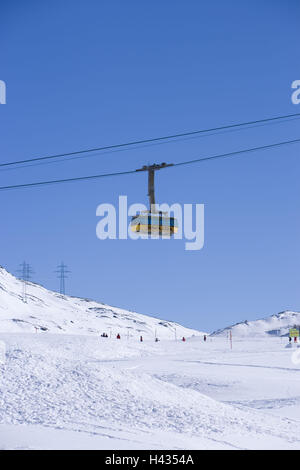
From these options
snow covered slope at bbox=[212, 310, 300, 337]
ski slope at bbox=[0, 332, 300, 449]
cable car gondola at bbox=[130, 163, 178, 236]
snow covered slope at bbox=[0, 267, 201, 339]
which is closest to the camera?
ski slope at bbox=[0, 332, 300, 449]

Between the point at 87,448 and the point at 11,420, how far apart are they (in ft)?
11.0

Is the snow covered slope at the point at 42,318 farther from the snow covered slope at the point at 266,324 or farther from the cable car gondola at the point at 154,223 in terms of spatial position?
the cable car gondola at the point at 154,223

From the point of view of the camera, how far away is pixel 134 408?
16.5 m

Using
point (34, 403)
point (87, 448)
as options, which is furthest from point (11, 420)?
point (87, 448)

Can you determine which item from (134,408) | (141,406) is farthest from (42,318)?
(134,408)

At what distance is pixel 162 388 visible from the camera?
19.2 metres

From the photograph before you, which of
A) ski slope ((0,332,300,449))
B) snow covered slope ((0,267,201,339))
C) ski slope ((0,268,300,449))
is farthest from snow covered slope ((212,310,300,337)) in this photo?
ski slope ((0,332,300,449))

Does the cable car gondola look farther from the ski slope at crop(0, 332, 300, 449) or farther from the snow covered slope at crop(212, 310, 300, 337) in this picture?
the snow covered slope at crop(212, 310, 300, 337)

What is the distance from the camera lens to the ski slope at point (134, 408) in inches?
519

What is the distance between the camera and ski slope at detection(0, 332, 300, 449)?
1319 cm
